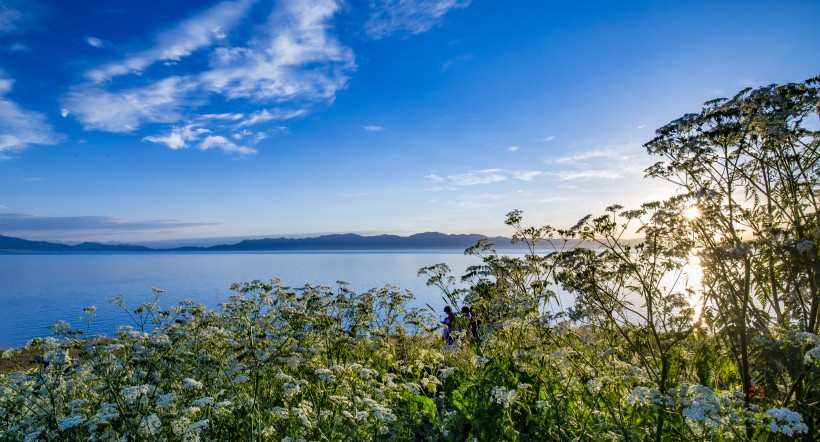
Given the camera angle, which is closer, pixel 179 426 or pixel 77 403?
pixel 179 426

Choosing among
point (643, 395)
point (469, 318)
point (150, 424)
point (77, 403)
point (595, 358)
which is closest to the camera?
point (643, 395)

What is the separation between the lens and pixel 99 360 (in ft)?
16.6

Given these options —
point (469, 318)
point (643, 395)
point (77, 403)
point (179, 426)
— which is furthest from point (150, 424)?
point (469, 318)

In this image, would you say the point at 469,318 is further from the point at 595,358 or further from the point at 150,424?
the point at 150,424

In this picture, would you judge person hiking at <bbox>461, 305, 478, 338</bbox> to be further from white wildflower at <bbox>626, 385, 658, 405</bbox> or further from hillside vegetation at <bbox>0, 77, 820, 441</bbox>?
white wildflower at <bbox>626, 385, 658, 405</bbox>

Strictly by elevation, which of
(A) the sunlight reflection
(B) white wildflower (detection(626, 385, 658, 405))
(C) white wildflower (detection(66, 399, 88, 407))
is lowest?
(C) white wildflower (detection(66, 399, 88, 407))

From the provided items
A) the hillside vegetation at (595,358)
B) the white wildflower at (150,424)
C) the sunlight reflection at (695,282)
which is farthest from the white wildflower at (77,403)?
the sunlight reflection at (695,282)

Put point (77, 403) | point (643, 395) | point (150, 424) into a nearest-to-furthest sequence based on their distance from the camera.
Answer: point (643, 395)
point (150, 424)
point (77, 403)

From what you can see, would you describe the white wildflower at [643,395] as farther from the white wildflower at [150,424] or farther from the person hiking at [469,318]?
the white wildflower at [150,424]

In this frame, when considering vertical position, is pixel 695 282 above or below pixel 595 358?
above

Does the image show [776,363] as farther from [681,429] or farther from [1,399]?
[1,399]

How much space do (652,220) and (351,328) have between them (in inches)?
177

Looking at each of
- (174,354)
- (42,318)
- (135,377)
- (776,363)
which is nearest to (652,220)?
(776,363)

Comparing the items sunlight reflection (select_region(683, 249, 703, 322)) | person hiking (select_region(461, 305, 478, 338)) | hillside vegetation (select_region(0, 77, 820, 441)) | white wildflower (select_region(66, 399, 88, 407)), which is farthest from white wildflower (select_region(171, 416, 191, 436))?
sunlight reflection (select_region(683, 249, 703, 322))
